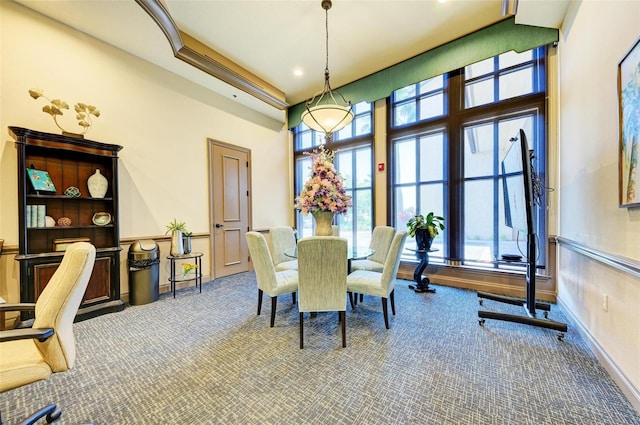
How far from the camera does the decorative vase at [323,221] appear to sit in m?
2.76

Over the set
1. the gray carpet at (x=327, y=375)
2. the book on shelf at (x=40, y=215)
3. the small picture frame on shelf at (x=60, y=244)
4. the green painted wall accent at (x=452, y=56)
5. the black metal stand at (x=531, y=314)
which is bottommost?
the gray carpet at (x=327, y=375)

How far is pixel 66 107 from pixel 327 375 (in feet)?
12.6

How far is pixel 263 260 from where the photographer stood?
8.10ft

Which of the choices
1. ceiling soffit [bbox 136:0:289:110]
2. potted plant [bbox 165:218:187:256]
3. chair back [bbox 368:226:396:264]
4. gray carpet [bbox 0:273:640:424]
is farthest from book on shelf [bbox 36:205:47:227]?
chair back [bbox 368:226:396:264]

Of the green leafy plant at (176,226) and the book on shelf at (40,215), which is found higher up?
the book on shelf at (40,215)

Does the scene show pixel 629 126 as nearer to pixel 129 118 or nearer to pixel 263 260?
pixel 263 260

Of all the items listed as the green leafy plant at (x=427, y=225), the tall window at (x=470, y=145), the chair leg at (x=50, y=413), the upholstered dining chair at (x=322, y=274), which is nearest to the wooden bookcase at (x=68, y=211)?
the chair leg at (x=50, y=413)

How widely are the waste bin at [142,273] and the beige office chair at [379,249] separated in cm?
272

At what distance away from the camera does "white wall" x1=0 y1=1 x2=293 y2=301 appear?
2.58 metres

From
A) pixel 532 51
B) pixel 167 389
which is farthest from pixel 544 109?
pixel 167 389

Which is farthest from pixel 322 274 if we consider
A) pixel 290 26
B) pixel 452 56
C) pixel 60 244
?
pixel 452 56

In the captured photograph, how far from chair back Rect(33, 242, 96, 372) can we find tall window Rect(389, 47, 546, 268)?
4.18 metres

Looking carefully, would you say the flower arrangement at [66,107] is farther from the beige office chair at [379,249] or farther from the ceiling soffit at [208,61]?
the beige office chair at [379,249]

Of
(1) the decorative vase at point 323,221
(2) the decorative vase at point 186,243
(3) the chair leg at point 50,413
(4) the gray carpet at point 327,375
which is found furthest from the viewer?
(2) the decorative vase at point 186,243
